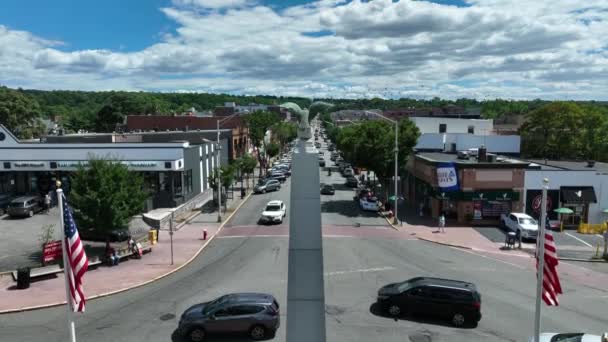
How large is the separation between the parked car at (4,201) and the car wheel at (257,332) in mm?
33339

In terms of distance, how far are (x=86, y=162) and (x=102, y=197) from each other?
17428 mm

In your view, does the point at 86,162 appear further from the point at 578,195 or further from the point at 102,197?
the point at 578,195

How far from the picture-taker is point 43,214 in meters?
40.0

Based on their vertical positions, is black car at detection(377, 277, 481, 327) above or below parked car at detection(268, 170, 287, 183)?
above

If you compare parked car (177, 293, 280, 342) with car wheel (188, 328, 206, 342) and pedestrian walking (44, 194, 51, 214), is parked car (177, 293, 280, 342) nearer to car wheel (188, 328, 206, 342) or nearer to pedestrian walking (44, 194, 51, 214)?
car wheel (188, 328, 206, 342)

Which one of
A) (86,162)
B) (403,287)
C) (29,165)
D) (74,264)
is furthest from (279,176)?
(74,264)

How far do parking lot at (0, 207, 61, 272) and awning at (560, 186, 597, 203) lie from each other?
3859cm

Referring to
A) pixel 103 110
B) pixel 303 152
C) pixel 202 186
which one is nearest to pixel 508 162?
pixel 202 186

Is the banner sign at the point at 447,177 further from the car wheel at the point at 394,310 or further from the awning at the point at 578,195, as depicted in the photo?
the car wheel at the point at 394,310

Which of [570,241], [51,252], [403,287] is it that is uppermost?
[403,287]

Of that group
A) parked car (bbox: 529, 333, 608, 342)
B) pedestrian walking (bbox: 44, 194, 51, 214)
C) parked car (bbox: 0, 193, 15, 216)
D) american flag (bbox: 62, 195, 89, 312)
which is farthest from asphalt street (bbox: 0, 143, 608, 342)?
parked car (bbox: 0, 193, 15, 216)

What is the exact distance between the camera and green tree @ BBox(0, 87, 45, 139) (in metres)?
76.1

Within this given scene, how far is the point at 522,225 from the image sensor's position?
34.0m

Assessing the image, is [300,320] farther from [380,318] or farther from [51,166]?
[51,166]
